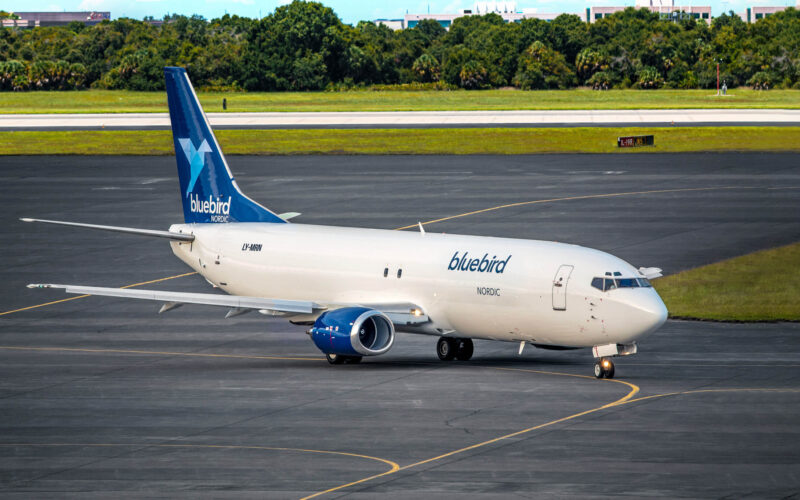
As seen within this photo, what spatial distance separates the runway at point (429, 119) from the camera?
142 m

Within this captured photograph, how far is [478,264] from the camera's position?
37781 millimetres

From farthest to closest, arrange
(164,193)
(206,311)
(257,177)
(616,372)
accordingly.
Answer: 1. (257,177)
2. (164,193)
3. (206,311)
4. (616,372)

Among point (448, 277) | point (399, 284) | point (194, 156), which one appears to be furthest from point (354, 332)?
point (194, 156)

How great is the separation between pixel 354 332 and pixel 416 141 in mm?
88198

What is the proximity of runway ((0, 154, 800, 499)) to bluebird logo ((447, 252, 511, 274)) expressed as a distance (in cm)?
321

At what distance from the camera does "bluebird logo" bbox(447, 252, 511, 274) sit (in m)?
37.2

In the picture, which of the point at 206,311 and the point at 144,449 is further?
the point at 206,311

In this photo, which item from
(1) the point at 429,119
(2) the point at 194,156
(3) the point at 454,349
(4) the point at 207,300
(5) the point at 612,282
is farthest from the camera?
(1) the point at 429,119

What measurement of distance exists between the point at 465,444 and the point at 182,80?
941 inches

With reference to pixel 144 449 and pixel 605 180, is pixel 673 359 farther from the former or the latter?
pixel 605 180

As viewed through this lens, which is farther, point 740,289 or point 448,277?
point 740,289

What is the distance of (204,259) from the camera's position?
45.7 meters

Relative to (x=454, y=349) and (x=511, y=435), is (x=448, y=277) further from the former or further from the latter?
(x=511, y=435)

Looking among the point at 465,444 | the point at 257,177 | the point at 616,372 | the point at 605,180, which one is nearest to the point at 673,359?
the point at 616,372
